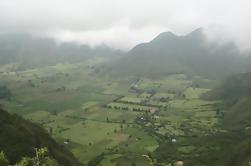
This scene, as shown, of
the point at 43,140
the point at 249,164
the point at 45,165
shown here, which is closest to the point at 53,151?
the point at 43,140

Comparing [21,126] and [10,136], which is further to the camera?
[21,126]

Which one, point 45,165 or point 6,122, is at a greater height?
point 45,165

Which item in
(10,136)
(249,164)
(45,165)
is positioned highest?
(45,165)

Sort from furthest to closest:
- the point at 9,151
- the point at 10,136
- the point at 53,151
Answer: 1. the point at 53,151
2. the point at 10,136
3. the point at 9,151

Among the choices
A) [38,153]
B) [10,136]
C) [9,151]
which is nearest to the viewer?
[38,153]

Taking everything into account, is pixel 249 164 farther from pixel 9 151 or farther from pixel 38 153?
pixel 38 153

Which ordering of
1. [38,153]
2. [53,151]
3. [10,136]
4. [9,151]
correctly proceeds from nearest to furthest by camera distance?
[38,153], [9,151], [10,136], [53,151]

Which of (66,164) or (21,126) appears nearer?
(66,164)

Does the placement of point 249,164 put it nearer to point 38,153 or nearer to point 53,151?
point 53,151

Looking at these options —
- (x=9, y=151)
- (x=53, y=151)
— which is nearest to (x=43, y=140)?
(x=53, y=151)
